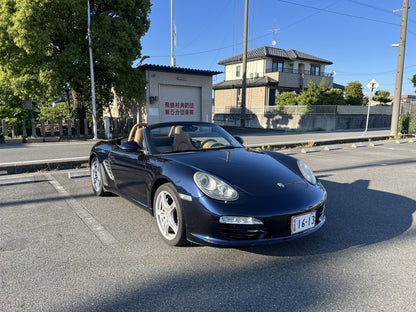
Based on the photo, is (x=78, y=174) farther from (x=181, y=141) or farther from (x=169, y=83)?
(x=169, y=83)

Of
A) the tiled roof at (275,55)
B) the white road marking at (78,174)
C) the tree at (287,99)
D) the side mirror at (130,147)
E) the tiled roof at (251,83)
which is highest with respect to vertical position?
the tiled roof at (275,55)

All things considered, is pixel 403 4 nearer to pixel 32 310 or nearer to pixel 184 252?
pixel 184 252

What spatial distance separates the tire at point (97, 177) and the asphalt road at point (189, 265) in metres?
0.39

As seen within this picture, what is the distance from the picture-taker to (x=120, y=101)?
19672 mm

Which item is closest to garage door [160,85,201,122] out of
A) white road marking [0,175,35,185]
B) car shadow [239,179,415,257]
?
white road marking [0,175,35,185]

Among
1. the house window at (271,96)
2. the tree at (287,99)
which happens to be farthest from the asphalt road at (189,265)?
the house window at (271,96)

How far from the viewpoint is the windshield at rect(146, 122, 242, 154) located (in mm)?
3555

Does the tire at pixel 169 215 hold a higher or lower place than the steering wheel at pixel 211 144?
lower

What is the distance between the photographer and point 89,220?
356 cm

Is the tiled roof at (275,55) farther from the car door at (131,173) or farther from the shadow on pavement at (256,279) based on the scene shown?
the shadow on pavement at (256,279)

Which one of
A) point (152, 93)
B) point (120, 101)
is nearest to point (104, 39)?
point (152, 93)

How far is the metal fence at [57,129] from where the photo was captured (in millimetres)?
13242

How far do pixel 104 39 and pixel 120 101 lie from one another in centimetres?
663

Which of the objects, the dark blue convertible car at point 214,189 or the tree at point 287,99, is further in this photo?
the tree at point 287,99
